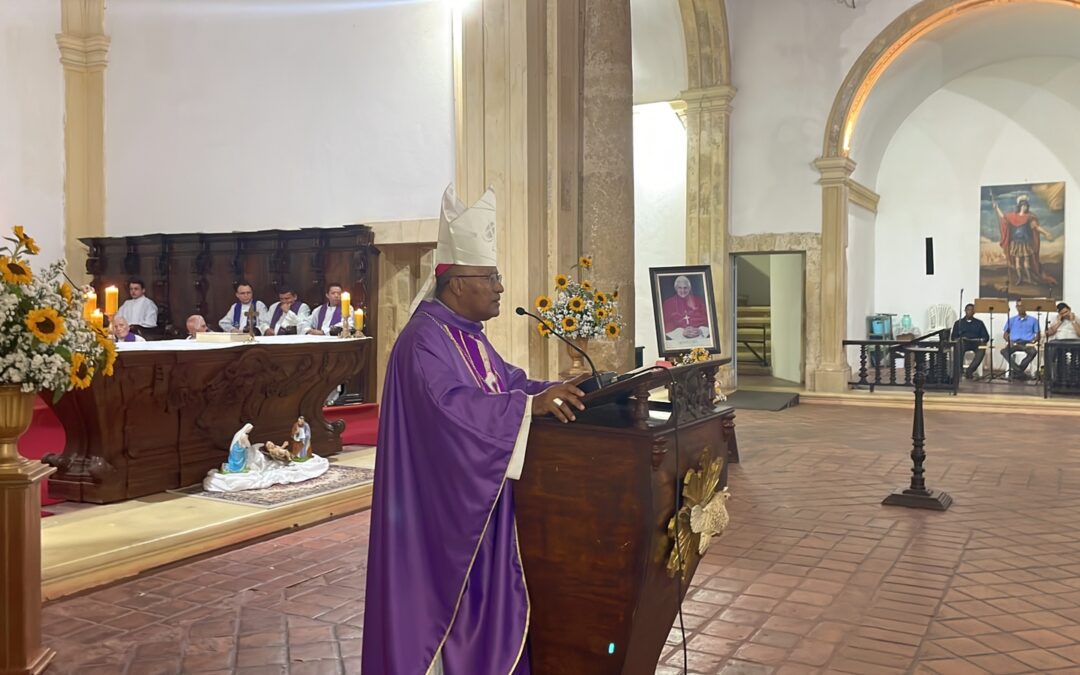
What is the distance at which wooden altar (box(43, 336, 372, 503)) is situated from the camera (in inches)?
241

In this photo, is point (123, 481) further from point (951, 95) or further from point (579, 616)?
point (951, 95)

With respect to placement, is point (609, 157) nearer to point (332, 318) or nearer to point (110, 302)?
point (332, 318)

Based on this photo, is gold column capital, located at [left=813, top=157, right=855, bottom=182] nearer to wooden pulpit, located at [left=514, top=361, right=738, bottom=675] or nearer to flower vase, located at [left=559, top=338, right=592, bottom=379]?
flower vase, located at [left=559, top=338, right=592, bottom=379]

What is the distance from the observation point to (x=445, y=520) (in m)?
2.71

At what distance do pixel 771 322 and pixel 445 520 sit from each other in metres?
15.1

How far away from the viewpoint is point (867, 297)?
16609 millimetres

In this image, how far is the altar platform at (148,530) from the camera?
15.5 feet

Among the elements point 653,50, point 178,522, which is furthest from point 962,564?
point 653,50

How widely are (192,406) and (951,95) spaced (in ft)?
55.6

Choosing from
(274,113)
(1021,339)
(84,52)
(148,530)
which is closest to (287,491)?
(148,530)

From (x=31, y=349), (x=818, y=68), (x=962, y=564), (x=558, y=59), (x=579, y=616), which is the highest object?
(x=818, y=68)

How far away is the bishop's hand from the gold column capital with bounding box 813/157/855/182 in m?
12.5

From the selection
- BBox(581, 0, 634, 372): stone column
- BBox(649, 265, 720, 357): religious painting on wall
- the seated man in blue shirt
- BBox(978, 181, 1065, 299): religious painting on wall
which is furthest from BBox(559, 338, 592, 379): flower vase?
BBox(978, 181, 1065, 299): religious painting on wall

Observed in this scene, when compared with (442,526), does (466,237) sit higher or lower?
higher
